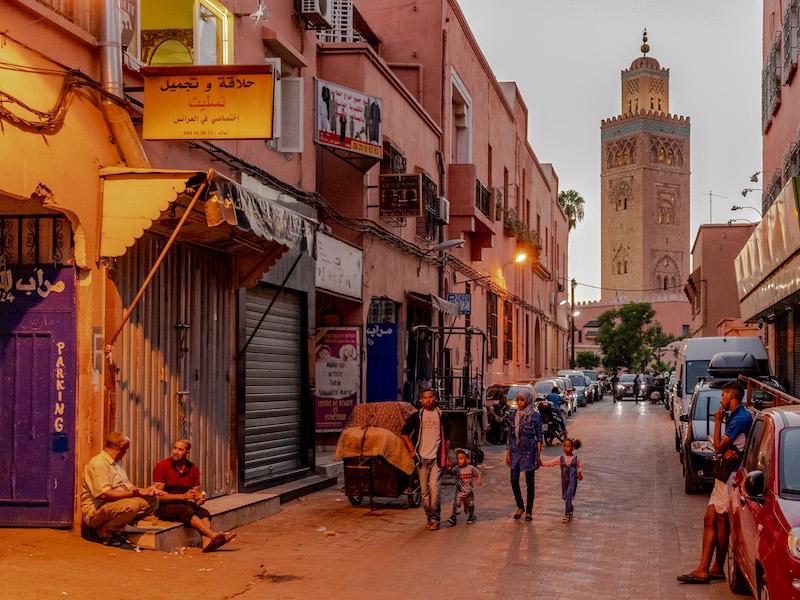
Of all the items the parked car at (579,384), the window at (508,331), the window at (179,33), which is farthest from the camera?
the parked car at (579,384)

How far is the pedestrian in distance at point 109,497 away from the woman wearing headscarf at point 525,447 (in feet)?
17.6

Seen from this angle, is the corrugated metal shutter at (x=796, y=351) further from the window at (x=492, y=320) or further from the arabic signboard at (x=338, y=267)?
the window at (x=492, y=320)

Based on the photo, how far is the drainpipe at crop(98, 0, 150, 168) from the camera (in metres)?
11.1

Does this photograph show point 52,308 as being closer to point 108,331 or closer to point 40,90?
point 108,331

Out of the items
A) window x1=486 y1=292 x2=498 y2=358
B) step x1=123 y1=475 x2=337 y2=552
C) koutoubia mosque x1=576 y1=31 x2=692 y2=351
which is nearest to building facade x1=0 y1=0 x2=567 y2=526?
step x1=123 y1=475 x2=337 y2=552

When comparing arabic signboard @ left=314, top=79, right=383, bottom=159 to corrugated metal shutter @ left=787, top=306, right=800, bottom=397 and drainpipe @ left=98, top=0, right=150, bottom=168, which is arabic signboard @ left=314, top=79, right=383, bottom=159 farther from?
corrugated metal shutter @ left=787, top=306, right=800, bottom=397

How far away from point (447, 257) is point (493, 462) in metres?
8.89

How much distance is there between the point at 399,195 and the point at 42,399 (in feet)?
42.0

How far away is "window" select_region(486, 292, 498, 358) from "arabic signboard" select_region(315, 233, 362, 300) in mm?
16751

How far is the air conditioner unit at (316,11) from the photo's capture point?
17719 millimetres

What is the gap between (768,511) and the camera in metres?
7.57

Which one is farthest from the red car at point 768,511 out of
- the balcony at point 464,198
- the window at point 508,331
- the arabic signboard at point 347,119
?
the window at point 508,331

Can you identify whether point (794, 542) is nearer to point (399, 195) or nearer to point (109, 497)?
point (109, 497)

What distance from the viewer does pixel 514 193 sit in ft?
146
